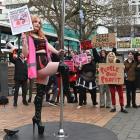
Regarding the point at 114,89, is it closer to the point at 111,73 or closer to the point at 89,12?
the point at 111,73

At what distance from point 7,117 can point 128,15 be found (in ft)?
96.6

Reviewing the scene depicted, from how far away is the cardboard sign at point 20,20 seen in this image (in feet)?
20.9

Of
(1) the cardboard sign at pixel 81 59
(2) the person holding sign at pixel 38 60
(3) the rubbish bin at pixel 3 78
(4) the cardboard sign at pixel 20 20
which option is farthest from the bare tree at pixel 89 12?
(4) the cardboard sign at pixel 20 20

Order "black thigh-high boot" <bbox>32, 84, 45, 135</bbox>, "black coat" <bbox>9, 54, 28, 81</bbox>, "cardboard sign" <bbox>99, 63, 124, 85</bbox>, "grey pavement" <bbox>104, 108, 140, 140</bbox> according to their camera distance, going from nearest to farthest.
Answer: "black thigh-high boot" <bbox>32, 84, 45, 135</bbox>, "grey pavement" <bbox>104, 108, 140, 140</bbox>, "cardboard sign" <bbox>99, 63, 124, 85</bbox>, "black coat" <bbox>9, 54, 28, 81</bbox>

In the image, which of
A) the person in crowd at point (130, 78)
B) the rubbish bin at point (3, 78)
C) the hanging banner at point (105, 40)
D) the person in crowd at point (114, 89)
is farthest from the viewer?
the rubbish bin at point (3, 78)

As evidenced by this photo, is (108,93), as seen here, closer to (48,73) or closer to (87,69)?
(87,69)

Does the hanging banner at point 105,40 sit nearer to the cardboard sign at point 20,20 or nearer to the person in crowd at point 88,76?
the person in crowd at point 88,76

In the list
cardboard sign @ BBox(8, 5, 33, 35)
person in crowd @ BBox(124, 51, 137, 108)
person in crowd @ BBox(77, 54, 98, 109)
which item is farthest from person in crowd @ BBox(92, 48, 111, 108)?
cardboard sign @ BBox(8, 5, 33, 35)

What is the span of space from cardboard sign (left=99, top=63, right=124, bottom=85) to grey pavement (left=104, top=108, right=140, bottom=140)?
0.93m

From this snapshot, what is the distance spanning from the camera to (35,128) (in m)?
7.39

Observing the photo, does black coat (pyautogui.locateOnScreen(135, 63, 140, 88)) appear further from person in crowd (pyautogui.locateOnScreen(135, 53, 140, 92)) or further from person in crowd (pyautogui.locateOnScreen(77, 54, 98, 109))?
person in crowd (pyautogui.locateOnScreen(77, 54, 98, 109))

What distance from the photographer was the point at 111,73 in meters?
11.2

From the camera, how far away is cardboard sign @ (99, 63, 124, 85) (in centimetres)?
1105

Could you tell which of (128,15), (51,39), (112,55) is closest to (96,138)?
(112,55)
